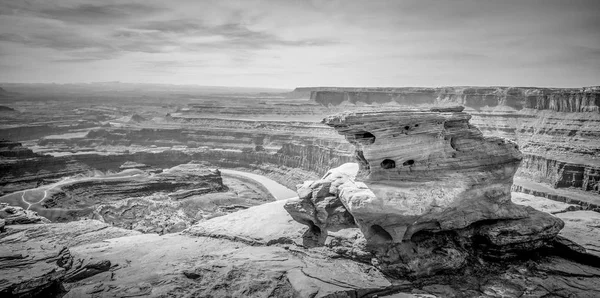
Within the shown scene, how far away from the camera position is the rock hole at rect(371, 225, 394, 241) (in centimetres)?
1517

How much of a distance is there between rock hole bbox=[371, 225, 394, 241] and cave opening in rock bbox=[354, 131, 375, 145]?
4260 millimetres

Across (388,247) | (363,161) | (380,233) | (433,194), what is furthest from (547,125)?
(388,247)

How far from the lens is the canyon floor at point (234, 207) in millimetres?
13281

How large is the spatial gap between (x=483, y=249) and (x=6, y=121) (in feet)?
352

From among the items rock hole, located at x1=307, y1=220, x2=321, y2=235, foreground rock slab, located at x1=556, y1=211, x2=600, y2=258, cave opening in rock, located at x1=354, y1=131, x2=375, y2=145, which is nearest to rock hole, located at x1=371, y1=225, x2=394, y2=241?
rock hole, located at x1=307, y1=220, x2=321, y2=235

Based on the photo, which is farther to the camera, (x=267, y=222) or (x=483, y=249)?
(x=267, y=222)

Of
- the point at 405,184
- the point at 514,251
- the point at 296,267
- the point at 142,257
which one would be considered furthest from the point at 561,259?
the point at 142,257

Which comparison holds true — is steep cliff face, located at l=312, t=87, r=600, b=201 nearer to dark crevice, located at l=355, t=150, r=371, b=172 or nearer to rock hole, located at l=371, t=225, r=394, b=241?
rock hole, located at l=371, t=225, r=394, b=241

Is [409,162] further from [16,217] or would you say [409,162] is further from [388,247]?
[16,217]

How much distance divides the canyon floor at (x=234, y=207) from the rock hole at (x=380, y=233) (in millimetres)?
1594

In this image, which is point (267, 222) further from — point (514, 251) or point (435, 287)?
point (514, 251)

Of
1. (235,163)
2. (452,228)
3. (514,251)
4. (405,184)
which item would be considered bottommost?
(235,163)

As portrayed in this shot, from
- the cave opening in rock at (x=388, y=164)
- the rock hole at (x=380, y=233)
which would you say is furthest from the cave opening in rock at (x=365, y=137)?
the rock hole at (x=380, y=233)

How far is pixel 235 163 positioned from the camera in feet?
177
